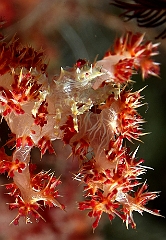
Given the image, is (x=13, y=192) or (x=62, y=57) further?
(x=62, y=57)

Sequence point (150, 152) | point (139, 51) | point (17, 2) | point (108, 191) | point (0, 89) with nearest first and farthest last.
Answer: point (139, 51) < point (0, 89) < point (108, 191) < point (17, 2) < point (150, 152)

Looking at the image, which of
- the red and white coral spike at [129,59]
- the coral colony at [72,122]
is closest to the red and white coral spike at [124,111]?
the coral colony at [72,122]

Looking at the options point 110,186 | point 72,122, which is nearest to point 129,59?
point 72,122

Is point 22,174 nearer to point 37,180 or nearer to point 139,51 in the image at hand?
point 37,180

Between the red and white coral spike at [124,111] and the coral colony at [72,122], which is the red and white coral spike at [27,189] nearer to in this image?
the coral colony at [72,122]

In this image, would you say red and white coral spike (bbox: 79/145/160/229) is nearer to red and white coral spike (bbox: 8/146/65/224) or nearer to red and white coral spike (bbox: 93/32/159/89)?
red and white coral spike (bbox: 8/146/65/224)

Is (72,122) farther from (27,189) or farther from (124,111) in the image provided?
(27,189)

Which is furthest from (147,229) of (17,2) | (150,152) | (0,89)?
(17,2)
